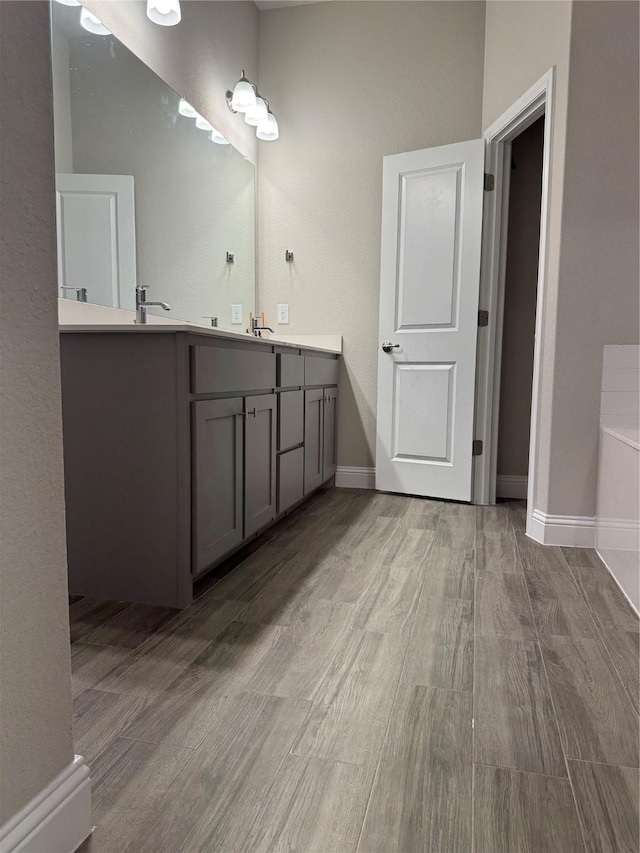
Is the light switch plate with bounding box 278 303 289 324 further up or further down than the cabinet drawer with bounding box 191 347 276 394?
further up

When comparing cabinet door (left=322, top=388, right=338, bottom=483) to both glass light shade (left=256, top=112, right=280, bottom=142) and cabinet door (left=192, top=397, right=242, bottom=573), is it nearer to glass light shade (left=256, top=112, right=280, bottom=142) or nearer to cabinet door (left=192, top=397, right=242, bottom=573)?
cabinet door (left=192, top=397, right=242, bottom=573)

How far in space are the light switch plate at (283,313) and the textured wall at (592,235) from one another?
1.76 metres

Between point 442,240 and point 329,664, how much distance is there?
247 cm

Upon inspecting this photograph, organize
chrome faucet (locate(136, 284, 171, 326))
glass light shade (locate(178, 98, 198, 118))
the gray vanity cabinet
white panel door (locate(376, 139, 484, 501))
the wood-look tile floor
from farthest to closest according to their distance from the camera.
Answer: white panel door (locate(376, 139, 484, 501))
the gray vanity cabinet
glass light shade (locate(178, 98, 198, 118))
chrome faucet (locate(136, 284, 171, 326))
the wood-look tile floor

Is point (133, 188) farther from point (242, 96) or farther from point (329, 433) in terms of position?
point (329, 433)

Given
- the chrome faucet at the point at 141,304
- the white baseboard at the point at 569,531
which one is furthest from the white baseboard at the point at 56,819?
the white baseboard at the point at 569,531

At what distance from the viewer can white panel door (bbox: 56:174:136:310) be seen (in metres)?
1.99

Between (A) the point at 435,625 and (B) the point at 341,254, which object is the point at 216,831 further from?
(B) the point at 341,254

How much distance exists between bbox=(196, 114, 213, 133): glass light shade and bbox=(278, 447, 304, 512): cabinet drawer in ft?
5.47

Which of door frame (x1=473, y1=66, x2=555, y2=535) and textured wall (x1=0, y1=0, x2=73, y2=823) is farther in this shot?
door frame (x1=473, y1=66, x2=555, y2=535)

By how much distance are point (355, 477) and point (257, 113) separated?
2.16m

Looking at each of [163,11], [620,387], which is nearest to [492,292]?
[620,387]

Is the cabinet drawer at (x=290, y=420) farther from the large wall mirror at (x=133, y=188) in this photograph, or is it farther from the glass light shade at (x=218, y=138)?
the glass light shade at (x=218, y=138)

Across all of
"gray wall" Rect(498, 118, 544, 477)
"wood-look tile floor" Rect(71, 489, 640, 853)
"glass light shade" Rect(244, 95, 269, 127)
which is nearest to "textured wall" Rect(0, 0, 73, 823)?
"wood-look tile floor" Rect(71, 489, 640, 853)
